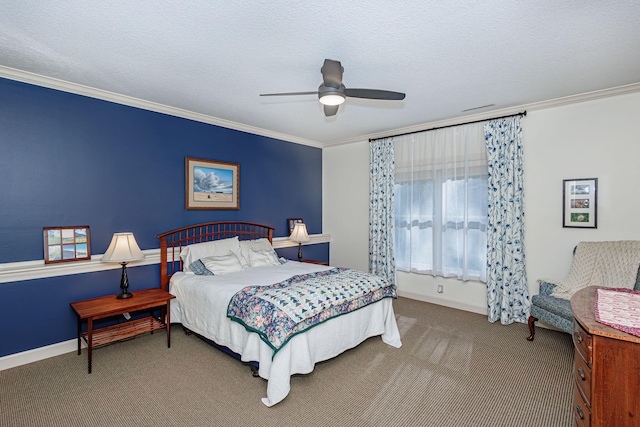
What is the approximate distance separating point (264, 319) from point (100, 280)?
2174mm

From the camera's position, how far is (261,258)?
437 cm

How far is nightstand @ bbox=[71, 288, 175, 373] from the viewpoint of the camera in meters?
2.92

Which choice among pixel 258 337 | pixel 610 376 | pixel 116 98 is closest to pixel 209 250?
pixel 258 337

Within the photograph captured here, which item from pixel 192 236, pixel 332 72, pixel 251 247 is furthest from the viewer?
pixel 251 247

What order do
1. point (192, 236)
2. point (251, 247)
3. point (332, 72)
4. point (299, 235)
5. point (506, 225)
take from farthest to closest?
point (299, 235) → point (251, 247) → point (192, 236) → point (506, 225) → point (332, 72)

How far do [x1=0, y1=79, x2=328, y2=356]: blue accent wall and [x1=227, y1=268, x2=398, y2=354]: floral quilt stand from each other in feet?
5.88

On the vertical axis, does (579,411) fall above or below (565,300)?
below

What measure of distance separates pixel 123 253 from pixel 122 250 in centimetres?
3

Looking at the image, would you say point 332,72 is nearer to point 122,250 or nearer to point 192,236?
point 122,250

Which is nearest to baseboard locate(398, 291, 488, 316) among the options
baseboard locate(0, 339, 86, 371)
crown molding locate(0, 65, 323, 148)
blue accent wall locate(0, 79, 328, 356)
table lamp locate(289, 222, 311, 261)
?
table lamp locate(289, 222, 311, 261)

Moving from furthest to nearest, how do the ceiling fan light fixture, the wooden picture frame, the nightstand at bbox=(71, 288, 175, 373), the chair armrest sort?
the chair armrest, the wooden picture frame, the nightstand at bbox=(71, 288, 175, 373), the ceiling fan light fixture

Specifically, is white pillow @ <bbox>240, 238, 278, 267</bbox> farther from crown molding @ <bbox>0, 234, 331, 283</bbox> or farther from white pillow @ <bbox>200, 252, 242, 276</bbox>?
crown molding @ <bbox>0, 234, 331, 283</bbox>

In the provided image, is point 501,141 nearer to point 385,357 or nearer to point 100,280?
point 385,357

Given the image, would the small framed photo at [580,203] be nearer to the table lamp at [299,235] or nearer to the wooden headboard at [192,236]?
the table lamp at [299,235]
